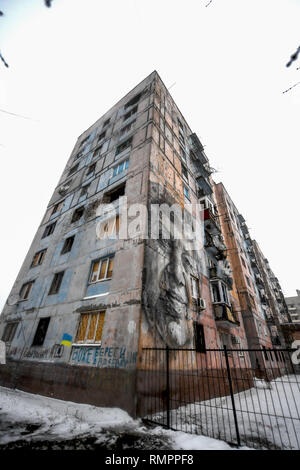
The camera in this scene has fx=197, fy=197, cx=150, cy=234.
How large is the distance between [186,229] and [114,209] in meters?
5.00

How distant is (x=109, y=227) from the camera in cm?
1152

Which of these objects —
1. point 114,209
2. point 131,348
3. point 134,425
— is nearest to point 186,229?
point 114,209

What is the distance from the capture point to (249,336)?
18.7 meters

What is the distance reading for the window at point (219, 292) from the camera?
45.8ft

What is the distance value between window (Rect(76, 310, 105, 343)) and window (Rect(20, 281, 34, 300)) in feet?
23.2

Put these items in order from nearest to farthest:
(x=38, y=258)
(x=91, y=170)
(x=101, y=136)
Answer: (x=38, y=258)
(x=91, y=170)
(x=101, y=136)

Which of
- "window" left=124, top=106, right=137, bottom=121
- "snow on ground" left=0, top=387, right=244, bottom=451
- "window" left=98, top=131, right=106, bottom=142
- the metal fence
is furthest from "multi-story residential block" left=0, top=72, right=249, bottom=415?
"window" left=98, top=131, right=106, bottom=142

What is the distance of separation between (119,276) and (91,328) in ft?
8.46

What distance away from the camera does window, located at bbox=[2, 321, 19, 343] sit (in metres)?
12.4

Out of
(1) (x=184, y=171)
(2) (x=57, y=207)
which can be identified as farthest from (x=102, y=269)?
(1) (x=184, y=171)

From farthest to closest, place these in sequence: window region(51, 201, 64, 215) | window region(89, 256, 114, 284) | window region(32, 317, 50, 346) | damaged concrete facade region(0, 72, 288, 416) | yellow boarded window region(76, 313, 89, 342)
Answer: window region(51, 201, 64, 215) < window region(32, 317, 50, 346) < window region(89, 256, 114, 284) < yellow boarded window region(76, 313, 89, 342) < damaged concrete facade region(0, 72, 288, 416)

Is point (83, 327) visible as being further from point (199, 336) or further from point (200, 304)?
point (200, 304)

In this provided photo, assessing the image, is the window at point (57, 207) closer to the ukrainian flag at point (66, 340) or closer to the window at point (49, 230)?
the window at point (49, 230)

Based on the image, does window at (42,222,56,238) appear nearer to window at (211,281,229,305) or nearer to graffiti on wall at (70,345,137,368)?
graffiti on wall at (70,345,137,368)
